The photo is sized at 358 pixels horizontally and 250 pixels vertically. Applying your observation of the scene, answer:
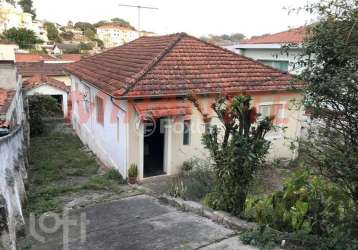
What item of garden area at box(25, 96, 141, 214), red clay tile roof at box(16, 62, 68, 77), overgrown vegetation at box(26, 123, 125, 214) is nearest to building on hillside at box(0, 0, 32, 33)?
red clay tile roof at box(16, 62, 68, 77)

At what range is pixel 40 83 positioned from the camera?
1047 inches

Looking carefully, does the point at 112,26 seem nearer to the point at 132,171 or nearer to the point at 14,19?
the point at 14,19

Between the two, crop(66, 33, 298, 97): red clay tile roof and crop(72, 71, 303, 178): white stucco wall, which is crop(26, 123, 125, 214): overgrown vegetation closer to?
crop(72, 71, 303, 178): white stucco wall

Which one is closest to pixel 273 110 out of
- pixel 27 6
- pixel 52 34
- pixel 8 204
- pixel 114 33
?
pixel 8 204

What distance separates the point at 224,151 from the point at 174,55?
8.84 metres

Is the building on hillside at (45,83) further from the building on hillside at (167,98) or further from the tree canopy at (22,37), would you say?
the tree canopy at (22,37)

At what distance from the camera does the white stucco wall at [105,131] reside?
13.2 m

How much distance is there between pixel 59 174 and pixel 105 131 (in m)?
2.76

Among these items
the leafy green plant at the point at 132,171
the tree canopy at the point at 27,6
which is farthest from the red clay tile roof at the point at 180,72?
the tree canopy at the point at 27,6

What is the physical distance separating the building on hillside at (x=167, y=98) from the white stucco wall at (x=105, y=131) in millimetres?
38

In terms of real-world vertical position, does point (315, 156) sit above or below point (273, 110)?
above

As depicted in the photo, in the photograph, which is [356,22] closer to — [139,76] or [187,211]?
[187,211]

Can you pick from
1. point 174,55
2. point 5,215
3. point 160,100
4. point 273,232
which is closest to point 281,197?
point 273,232

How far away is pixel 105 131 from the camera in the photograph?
15.6m
